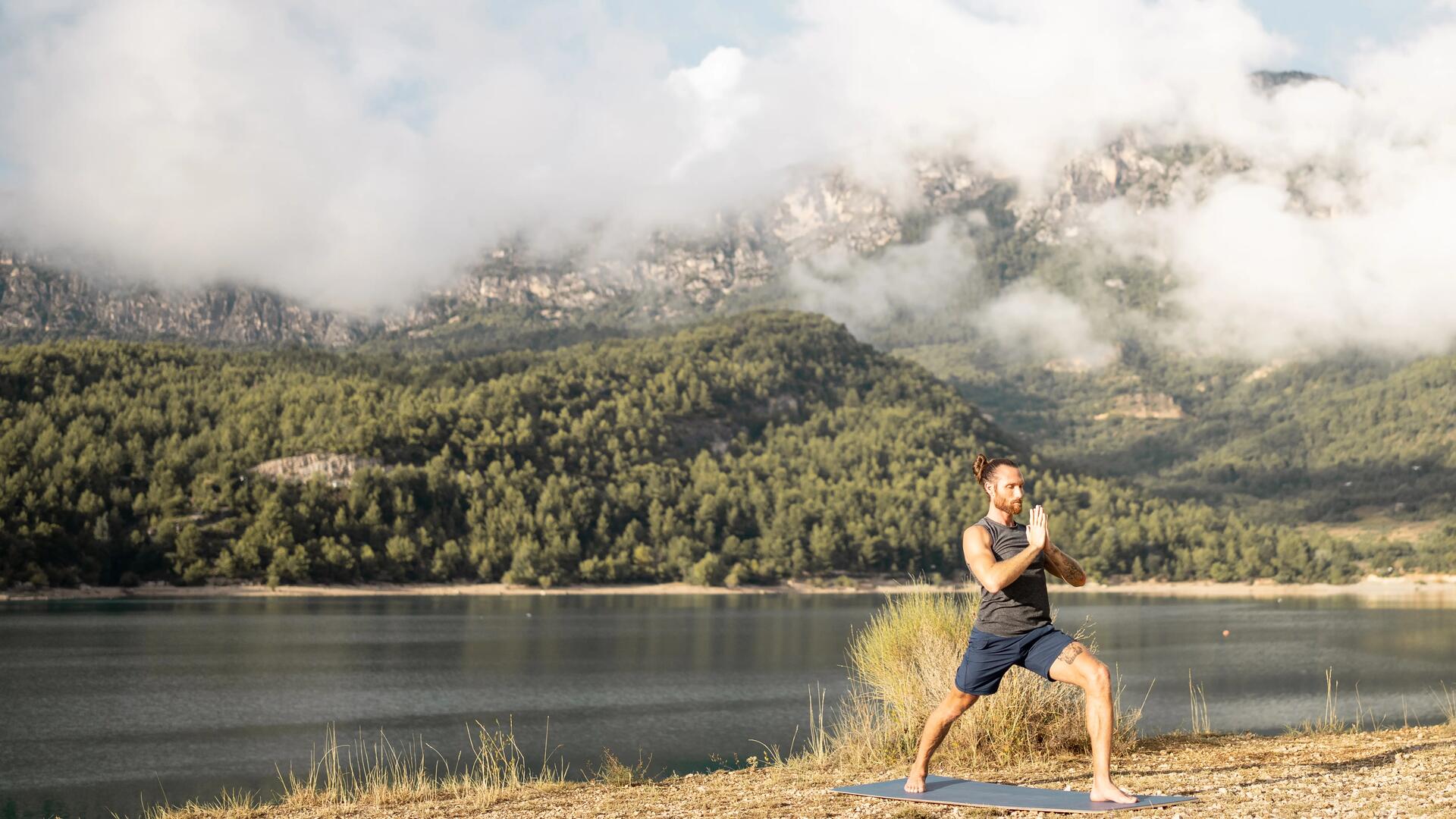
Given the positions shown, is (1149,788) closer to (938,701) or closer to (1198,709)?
(938,701)

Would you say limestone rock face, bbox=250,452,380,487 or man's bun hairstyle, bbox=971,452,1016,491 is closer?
man's bun hairstyle, bbox=971,452,1016,491

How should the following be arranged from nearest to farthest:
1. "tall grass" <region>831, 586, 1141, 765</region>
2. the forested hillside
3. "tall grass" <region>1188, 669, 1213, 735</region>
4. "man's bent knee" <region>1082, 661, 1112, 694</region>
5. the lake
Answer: "man's bent knee" <region>1082, 661, 1112, 694</region>
"tall grass" <region>831, 586, 1141, 765</region>
"tall grass" <region>1188, 669, 1213, 735</region>
the lake
the forested hillside

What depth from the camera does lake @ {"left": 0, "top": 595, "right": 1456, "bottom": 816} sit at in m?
29.3

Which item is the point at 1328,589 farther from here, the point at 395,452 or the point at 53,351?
the point at 53,351

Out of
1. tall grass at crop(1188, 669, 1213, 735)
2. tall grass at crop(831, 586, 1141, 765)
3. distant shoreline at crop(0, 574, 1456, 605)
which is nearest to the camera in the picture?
tall grass at crop(831, 586, 1141, 765)

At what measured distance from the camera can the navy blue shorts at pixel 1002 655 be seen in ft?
29.8

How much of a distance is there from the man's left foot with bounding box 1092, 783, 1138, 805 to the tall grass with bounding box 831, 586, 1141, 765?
3.59 m

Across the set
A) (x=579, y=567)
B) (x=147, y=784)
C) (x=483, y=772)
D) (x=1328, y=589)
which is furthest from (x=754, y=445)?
(x=483, y=772)

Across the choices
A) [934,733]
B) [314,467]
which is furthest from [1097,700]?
[314,467]

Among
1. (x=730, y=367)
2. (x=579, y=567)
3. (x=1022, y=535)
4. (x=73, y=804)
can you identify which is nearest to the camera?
(x=1022, y=535)

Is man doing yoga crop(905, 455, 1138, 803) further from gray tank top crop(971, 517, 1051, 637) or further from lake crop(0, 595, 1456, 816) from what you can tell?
lake crop(0, 595, 1456, 816)

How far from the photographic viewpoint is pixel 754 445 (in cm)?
16350

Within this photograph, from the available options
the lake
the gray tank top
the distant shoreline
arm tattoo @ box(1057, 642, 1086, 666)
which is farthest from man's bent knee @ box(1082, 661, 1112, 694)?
the distant shoreline

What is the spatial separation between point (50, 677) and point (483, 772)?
3696cm
